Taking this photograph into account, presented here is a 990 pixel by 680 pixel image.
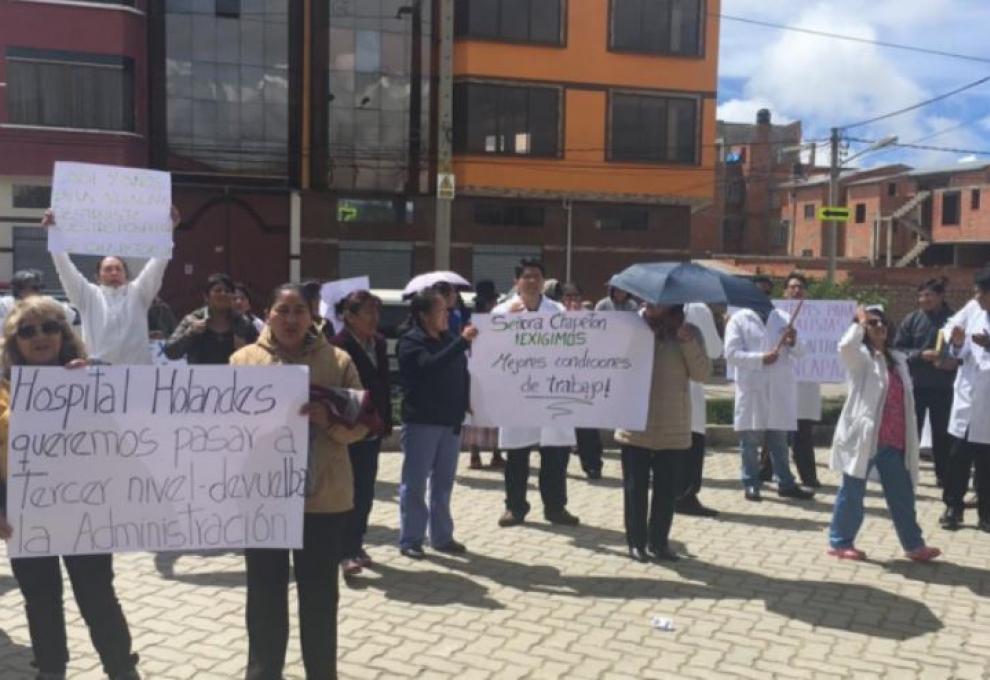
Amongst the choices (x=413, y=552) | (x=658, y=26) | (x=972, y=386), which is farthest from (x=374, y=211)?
(x=413, y=552)

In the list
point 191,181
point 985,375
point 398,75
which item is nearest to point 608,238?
point 398,75

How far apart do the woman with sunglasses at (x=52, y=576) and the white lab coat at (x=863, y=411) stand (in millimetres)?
→ 4571

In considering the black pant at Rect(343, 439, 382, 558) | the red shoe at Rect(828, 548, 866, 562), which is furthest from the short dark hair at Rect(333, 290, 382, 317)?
the red shoe at Rect(828, 548, 866, 562)

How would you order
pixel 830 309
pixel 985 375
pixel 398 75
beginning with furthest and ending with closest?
pixel 398 75
pixel 830 309
pixel 985 375

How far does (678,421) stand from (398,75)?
25759mm

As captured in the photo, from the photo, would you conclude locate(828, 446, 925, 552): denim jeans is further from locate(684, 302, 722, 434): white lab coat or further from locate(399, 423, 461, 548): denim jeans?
locate(399, 423, 461, 548): denim jeans

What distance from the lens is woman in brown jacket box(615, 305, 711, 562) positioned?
6.40 metres

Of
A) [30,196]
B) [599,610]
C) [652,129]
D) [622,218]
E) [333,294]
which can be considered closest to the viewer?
[599,610]

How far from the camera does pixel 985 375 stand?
748cm

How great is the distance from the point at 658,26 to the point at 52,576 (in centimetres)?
3013

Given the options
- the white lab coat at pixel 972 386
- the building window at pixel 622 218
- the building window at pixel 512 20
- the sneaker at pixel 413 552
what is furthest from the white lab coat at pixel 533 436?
the building window at pixel 622 218

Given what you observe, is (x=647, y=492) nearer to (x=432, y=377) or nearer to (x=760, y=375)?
(x=432, y=377)

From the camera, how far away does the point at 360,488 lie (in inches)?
239

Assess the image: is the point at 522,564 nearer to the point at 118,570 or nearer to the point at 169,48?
the point at 118,570
